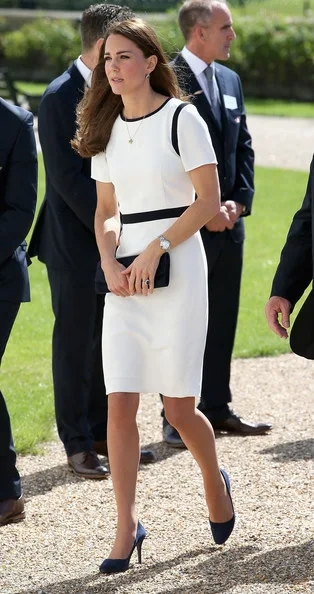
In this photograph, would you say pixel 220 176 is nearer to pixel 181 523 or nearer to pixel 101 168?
pixel 101 168

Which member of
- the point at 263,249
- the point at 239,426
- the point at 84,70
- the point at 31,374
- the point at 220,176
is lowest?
the point at 263,249

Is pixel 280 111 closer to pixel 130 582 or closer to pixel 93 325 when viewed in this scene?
pixel 93 325

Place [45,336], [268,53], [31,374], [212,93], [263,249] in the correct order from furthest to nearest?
[268,53] → [263,249] → [45,336] → [31,374] → [212,93]

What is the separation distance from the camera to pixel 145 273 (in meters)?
4.08

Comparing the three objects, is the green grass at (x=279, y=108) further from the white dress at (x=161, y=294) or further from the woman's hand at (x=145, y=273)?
the woman's hand at (x=145, y=273)

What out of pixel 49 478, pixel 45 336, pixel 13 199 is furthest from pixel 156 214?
pixel 45 336

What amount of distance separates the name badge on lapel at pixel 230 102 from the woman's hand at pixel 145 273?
218 cm

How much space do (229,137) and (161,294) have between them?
2128 mm

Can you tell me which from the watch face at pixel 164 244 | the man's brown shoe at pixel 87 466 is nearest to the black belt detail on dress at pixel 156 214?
the watch face at pixel 164 244

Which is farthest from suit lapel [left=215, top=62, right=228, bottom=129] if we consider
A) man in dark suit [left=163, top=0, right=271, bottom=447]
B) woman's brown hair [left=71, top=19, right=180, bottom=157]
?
woman's brown hair [left=71, top=19, right=180, bottom=157]

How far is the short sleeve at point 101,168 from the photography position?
4.35 m

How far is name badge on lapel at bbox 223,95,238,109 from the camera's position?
20.0 ft

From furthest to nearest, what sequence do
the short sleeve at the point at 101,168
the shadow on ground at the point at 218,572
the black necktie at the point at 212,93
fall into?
the black necktie at the point at 212,93 < the short sleeve at the point at 101,168 < the shadow on ground at the point at 218,572

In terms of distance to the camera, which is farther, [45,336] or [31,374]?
[45,336]
